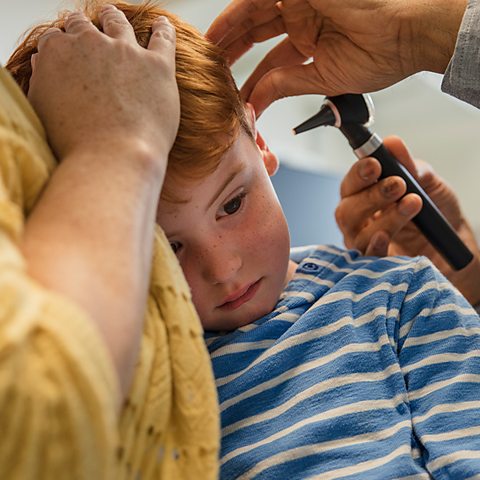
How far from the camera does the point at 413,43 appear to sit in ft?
3.00

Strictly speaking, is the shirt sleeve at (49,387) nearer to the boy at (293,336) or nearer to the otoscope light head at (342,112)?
the boy at (293,336)

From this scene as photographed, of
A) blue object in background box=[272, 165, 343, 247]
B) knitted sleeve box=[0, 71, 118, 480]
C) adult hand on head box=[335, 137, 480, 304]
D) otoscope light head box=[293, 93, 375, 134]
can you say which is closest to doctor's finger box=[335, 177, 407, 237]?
adult hand on head box=[335, 137, 480, 304]

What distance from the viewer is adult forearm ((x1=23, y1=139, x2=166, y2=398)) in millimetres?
392

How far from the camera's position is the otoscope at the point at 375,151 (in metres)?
1.04

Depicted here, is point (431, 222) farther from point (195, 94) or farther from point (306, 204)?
point (306, 204)

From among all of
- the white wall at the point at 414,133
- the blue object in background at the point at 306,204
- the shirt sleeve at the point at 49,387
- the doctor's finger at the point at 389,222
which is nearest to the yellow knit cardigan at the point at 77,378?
the shirt sleeve at the point at 49,387

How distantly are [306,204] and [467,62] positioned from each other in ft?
3.52

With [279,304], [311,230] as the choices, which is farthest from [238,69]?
[279,304]

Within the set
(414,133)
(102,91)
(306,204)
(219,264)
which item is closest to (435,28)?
(219,264)

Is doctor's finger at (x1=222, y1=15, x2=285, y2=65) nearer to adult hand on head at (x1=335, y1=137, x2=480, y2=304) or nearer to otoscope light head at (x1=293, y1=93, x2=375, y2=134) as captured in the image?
otoscope light head at (x1=293, y1=93, x2=375, y2=134)

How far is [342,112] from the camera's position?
104cm

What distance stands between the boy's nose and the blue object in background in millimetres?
957

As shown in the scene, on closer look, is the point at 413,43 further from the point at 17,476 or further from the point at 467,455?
the point at 17,476

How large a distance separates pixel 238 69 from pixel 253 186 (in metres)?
0.92
